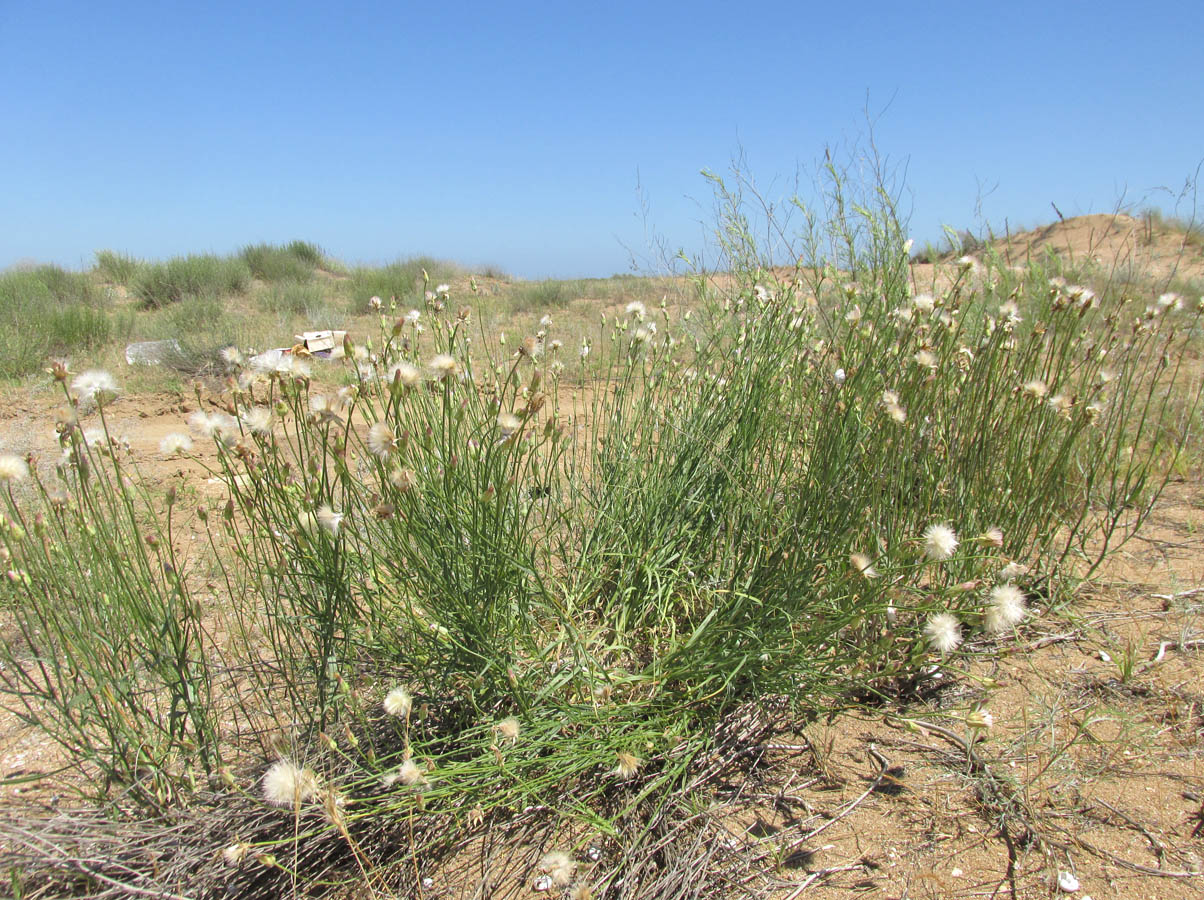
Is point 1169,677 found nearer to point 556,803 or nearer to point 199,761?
point 556,803

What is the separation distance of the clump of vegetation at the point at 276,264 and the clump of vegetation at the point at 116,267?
71.4 inches

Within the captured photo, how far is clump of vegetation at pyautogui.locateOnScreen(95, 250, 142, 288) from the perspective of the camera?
1173cm

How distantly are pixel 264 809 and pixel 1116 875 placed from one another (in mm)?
1837

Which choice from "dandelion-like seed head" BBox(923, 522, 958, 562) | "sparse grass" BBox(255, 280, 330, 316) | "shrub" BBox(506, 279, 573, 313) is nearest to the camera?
"dandelion-like seed head" BBox(923, 522, 958, 562)

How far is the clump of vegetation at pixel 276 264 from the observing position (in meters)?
12.5

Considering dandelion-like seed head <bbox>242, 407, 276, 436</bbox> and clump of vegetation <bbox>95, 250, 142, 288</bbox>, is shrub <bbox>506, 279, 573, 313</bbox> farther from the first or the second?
dandelion-like seed head <bbox>242, 407, 276, 436</bbox>

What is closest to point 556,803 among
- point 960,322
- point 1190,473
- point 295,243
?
point 960,322

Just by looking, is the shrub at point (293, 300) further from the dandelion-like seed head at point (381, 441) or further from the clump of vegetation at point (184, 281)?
the dandelion-like seed head at point (381, 441)

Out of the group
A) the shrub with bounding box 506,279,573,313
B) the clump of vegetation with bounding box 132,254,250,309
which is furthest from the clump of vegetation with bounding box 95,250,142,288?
the shrub with bounding box 506,279,573,313

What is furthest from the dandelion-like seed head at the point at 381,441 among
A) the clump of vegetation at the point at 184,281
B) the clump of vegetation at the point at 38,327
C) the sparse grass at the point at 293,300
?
the clump of vegetation at the point at 184,281

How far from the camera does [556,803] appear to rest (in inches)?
65.2

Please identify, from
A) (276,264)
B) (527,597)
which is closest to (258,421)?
(527,597)

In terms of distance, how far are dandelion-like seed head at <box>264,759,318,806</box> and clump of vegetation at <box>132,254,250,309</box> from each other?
1042cm

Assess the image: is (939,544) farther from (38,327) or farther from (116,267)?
(116,267)
